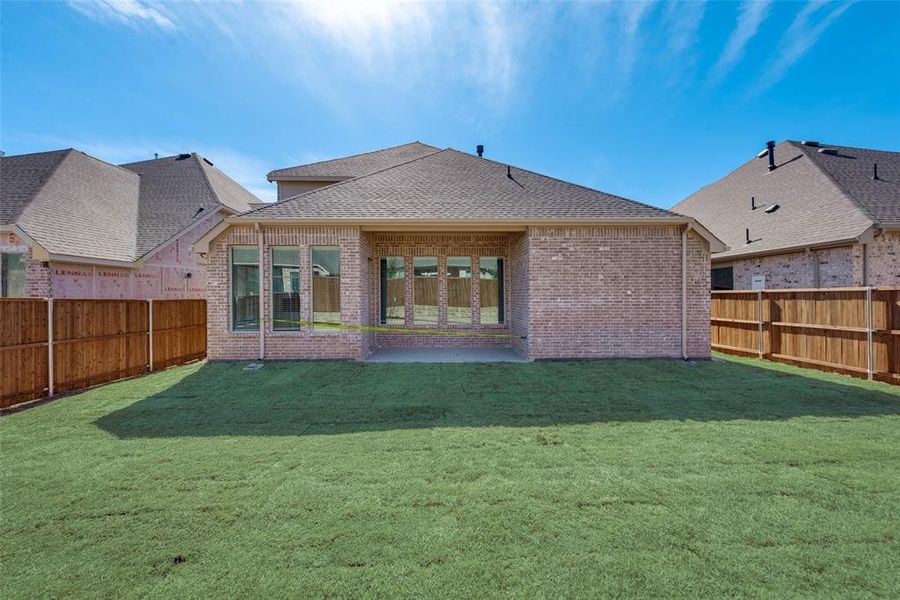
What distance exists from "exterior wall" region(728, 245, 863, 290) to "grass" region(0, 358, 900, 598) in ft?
19.1

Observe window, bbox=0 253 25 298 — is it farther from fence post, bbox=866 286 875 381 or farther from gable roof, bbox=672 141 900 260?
gable roof, bbox=672 141 900 260

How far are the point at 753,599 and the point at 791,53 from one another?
17.3m

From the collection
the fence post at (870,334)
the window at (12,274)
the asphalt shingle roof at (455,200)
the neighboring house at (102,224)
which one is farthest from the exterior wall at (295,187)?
the fence post at (870,334)

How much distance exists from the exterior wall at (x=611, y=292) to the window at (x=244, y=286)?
6739mm

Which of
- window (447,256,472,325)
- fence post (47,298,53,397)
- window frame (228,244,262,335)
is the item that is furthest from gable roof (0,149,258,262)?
window (447,256,472,325)

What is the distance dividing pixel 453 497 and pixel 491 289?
28.6 ft

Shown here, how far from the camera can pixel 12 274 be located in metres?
9.80

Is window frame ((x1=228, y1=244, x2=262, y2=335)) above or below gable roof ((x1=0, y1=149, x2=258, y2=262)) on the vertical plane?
below

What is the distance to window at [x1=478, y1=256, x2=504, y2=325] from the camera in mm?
11570

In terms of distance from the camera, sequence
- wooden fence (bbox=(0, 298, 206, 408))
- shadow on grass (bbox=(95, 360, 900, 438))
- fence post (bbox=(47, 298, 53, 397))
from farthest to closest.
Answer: fence post (bbox=(47, 298, 53, 397)) < wooden fence (bbox=(0, 298, 206, 408)) < shadow on grass (bbox=(95, 360, 900, 438))

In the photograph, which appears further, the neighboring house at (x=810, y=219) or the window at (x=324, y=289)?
the neighboring house at (x=810, y=219)

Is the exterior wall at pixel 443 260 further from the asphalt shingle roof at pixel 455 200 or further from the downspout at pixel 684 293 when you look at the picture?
the downspout at pixel 684 293

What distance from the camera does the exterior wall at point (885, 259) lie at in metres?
9.99

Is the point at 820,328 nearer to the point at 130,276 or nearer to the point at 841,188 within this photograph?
the point at 841,188
